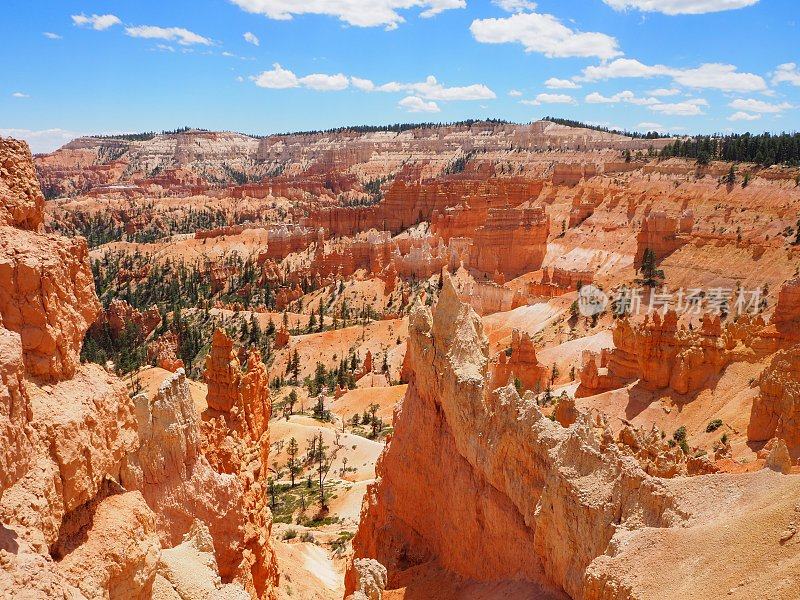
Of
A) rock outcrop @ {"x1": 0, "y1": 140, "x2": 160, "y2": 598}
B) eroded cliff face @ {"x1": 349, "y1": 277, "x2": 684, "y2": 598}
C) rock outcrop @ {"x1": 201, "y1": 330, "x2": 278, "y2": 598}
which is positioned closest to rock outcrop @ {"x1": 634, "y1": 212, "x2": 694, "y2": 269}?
eroded cliff face @ {"x1": 349, "y1": 277, "x2": 684, "y2": 598}

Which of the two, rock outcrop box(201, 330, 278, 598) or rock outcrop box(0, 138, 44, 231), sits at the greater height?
rock outcrop box(0, 138, 44, 231)

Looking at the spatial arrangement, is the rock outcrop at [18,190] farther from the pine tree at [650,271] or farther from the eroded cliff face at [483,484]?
the pine tree at [650,271]

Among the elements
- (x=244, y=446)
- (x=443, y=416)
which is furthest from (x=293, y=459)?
(x=443, y=416)

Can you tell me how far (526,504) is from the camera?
12430 millimetres

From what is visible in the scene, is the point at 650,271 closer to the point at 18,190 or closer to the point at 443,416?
the point at 443,416

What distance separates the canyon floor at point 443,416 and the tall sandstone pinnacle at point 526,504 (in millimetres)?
56

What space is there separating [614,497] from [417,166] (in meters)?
159

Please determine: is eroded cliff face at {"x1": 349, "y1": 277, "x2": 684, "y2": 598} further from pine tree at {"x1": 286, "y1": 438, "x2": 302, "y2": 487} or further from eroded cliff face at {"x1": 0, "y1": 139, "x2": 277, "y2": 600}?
pine tree at {"x1": 286, "y1": 438, "x2": 302, "y2": 487}

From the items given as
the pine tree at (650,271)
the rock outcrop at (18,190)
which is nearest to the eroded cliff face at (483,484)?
the rock outcrop at (18,190)

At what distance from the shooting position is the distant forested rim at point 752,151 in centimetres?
7388

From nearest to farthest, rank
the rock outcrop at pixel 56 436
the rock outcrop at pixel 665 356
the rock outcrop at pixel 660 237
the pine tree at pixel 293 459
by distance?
1. the rock outcrop at pixel 56 436
2. the rock outcrop at pixel 665 356
3. the pine tree at pixel 293 459
4. the rock outcrop at pixel 660 237

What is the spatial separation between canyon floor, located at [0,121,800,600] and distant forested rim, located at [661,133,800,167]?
295 centimetres

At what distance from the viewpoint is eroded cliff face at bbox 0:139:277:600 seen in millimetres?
5348

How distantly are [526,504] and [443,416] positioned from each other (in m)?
4.50
